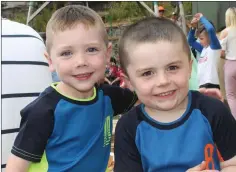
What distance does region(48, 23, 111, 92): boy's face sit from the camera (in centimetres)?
158

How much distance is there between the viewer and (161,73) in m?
1.39

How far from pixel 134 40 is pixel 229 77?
3.93 metres

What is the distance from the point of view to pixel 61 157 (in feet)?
5.30

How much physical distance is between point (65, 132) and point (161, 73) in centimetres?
45

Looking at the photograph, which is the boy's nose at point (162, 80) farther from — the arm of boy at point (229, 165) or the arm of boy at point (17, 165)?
the arm of boy at point (17, 165)

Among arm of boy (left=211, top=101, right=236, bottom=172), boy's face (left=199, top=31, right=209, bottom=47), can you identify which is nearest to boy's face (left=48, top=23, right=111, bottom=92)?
arm of boy (left=211, top=101, right=236, bottom=172)

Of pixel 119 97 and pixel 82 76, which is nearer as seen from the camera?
pixel 82 76

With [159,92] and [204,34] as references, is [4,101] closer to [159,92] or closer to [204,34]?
[159,92]

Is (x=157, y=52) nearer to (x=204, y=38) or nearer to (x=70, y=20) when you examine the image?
(x=70, y=20)

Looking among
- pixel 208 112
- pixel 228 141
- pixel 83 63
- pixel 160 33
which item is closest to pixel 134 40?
pixel 160 33

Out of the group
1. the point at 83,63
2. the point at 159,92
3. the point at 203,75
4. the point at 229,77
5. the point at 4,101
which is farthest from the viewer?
the point at 229,77

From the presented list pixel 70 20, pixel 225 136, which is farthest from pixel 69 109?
pixel 225 136

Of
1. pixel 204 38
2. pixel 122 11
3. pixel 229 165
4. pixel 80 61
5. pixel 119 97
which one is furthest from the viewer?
pixel 122 11

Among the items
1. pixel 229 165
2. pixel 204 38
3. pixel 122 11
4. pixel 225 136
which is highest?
pixel 225 136
